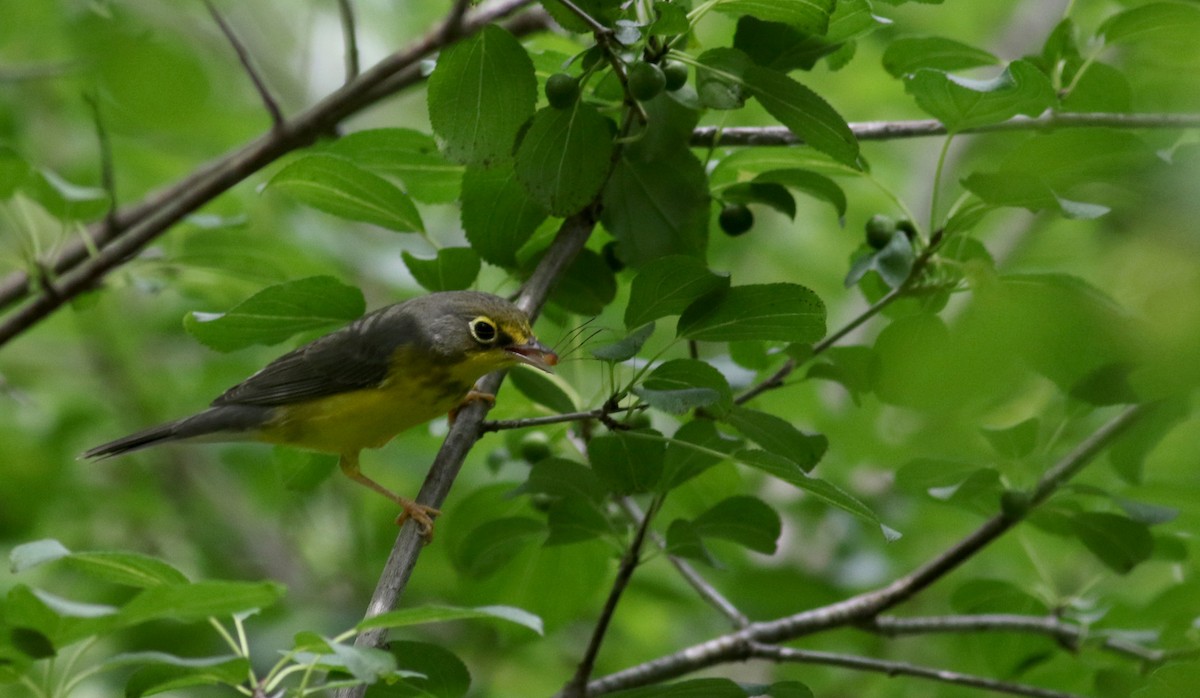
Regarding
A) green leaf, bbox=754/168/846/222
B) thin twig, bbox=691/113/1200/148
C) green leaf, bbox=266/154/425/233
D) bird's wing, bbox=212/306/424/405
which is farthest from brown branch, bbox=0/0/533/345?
green leaf, bbox=754/168/846/222

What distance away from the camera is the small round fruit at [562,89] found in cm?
321

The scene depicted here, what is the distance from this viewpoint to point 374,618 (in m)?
2.37

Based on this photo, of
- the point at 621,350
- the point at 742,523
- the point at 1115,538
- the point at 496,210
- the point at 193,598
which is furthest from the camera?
the point at 1115,538

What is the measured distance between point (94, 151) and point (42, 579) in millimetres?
3085

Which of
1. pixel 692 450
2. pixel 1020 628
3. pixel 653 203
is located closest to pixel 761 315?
pixel 692 450

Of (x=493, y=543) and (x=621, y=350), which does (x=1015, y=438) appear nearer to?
(x=621, y=350)

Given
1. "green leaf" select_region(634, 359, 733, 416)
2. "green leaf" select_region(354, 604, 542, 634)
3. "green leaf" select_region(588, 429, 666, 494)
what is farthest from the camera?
"green leaf" select_region(588, 429, 666, 494)

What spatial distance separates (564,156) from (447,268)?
2.19 feet

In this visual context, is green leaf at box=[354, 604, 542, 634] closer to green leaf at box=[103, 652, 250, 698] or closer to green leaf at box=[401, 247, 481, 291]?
green leaf at box=[103, 652, 250, 698]

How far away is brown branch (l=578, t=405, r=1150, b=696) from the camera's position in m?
3.78

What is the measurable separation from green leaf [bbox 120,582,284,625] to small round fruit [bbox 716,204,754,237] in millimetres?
2251

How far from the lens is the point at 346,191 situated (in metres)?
3.79

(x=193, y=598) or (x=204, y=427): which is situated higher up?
(x=193, y=598)

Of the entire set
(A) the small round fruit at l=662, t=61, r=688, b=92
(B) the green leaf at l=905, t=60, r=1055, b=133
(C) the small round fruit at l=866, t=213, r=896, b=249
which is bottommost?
(C) the small round fruit at l=866, t=213, r=896, b=249
